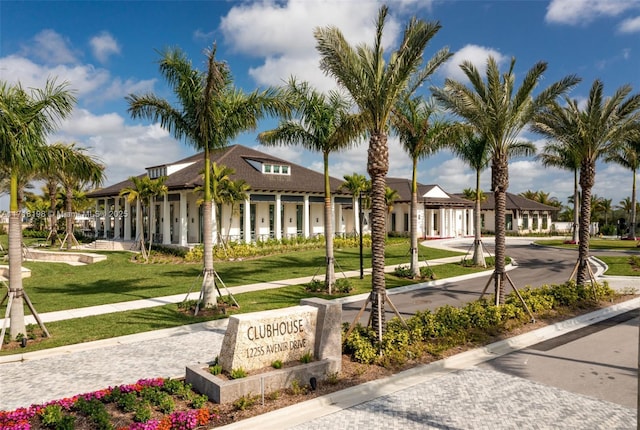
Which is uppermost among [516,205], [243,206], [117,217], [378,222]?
[516,205]

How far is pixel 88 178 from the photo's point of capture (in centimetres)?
1359

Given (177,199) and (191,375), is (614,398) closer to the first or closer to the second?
(191,375)

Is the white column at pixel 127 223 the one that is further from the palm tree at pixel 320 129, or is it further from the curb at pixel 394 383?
the curb at pixel 394 383

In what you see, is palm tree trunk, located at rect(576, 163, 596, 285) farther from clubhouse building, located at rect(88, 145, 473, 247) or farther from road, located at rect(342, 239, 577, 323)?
clubhouse building, located at rect(88, 145, 473, 247)

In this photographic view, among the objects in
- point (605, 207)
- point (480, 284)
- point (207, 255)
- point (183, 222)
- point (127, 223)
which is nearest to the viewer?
point (207, 255)

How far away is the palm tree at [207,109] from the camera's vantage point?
572 inches

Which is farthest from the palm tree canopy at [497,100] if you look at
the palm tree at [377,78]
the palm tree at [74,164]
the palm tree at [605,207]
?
the palm tree at [605,207]

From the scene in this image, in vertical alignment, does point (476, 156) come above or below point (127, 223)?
above

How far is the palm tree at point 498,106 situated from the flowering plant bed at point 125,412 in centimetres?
1003

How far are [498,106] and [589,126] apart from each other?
5.72 meters

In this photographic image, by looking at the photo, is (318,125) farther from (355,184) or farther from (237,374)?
(355,184)

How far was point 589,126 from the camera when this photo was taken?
677 inches

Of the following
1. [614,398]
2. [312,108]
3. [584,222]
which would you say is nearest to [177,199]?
[312,108]

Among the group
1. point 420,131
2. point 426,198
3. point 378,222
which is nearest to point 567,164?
point 426,198
